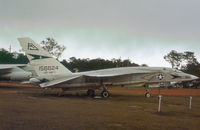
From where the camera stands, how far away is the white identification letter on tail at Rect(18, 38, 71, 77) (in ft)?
70.9

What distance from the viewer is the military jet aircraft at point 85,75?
2181cm

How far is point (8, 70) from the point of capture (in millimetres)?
34250

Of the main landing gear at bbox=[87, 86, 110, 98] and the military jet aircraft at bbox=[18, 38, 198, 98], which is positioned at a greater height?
the military jet aircraft at bbox=[18, 38, 198, 98]

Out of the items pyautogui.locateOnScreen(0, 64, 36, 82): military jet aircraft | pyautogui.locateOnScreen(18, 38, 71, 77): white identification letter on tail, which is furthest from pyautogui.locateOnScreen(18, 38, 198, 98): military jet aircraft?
pyautogui.locateOnScreen(0, 64, 36, 82): military jet aircraft

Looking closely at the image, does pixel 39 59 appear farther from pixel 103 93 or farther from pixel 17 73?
pixel 17 73

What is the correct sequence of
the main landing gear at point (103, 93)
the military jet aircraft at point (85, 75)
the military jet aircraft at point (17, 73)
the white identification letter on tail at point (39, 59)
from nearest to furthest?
1. the white identification letter on tail at point (39, 59)
2. the military jet aircraft at point (85, 75)
3. the main landing gear at point (103, 93)
4. the military jet aircraft at point (17, 73)

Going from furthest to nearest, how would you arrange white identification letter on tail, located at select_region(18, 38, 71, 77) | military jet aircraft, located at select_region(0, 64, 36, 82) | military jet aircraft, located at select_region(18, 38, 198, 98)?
military jet aircraft, located at select_region(0, 64, 36, 82)
military jet aircraft, located at select_region(18, 38, 198, 98)
white identification letter on tail, located at select_region(18, 38, 71, 77)

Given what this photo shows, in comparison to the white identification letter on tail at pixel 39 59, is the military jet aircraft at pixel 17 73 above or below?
below

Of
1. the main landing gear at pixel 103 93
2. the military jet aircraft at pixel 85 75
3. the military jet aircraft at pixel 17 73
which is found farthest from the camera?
the military jet aircraft at pixel 17 73

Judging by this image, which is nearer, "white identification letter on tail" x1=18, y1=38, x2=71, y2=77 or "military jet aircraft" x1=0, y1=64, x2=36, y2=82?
"white identification letter on tail" x1=18, y1=38, x2=71, y2=77

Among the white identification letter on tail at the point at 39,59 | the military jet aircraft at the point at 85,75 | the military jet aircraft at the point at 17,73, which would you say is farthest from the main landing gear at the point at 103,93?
the military jet aircraft at the point at 17,73

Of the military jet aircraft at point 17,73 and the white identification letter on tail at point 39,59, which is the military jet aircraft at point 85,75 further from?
the military jet aircraft at point 17,73

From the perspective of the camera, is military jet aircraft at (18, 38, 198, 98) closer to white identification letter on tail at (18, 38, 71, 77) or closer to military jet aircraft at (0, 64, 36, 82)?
white identification letter on tail at (18, 38, 71, 77)

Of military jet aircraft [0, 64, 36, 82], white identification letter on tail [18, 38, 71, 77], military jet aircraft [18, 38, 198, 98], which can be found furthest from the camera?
military jet aircraft [0, 64, 36, 82]
